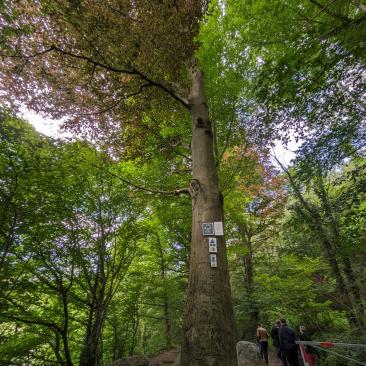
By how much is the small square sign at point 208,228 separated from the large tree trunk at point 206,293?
46mm

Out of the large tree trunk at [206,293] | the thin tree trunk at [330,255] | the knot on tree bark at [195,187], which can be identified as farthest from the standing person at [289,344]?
the knot on tree bark at [195,187]

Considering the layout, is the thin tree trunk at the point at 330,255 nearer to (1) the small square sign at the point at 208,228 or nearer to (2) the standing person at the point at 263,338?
(2) the standing person at the point at 263,338

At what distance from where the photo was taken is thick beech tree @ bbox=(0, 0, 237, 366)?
2.71m

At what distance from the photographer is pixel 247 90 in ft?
19.0

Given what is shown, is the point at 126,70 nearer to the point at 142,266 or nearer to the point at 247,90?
the point at 247,90

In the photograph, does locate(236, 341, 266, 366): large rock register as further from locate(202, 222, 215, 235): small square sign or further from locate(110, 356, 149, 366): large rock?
locate(202, 222, 215, 235): small square sign

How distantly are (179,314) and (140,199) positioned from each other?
738cm

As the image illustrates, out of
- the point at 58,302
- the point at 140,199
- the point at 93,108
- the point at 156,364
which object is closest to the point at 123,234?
the point at 140,199

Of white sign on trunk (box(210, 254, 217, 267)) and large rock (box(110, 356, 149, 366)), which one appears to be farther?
large rock (box(110, 356, 149, 366))

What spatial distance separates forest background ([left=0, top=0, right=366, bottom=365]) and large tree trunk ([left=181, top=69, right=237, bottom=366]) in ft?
0.59

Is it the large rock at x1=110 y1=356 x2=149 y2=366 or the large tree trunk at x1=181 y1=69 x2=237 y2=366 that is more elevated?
the large tree trunk at x1=181 y1=69 x2=237 y2=366

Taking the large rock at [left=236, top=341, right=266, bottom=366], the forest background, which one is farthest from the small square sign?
the large rock at [left=236, top=341, right=266, bottom=366]

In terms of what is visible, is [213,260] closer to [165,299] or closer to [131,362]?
[131,362]

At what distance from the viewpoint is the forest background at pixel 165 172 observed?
366 centimetres
